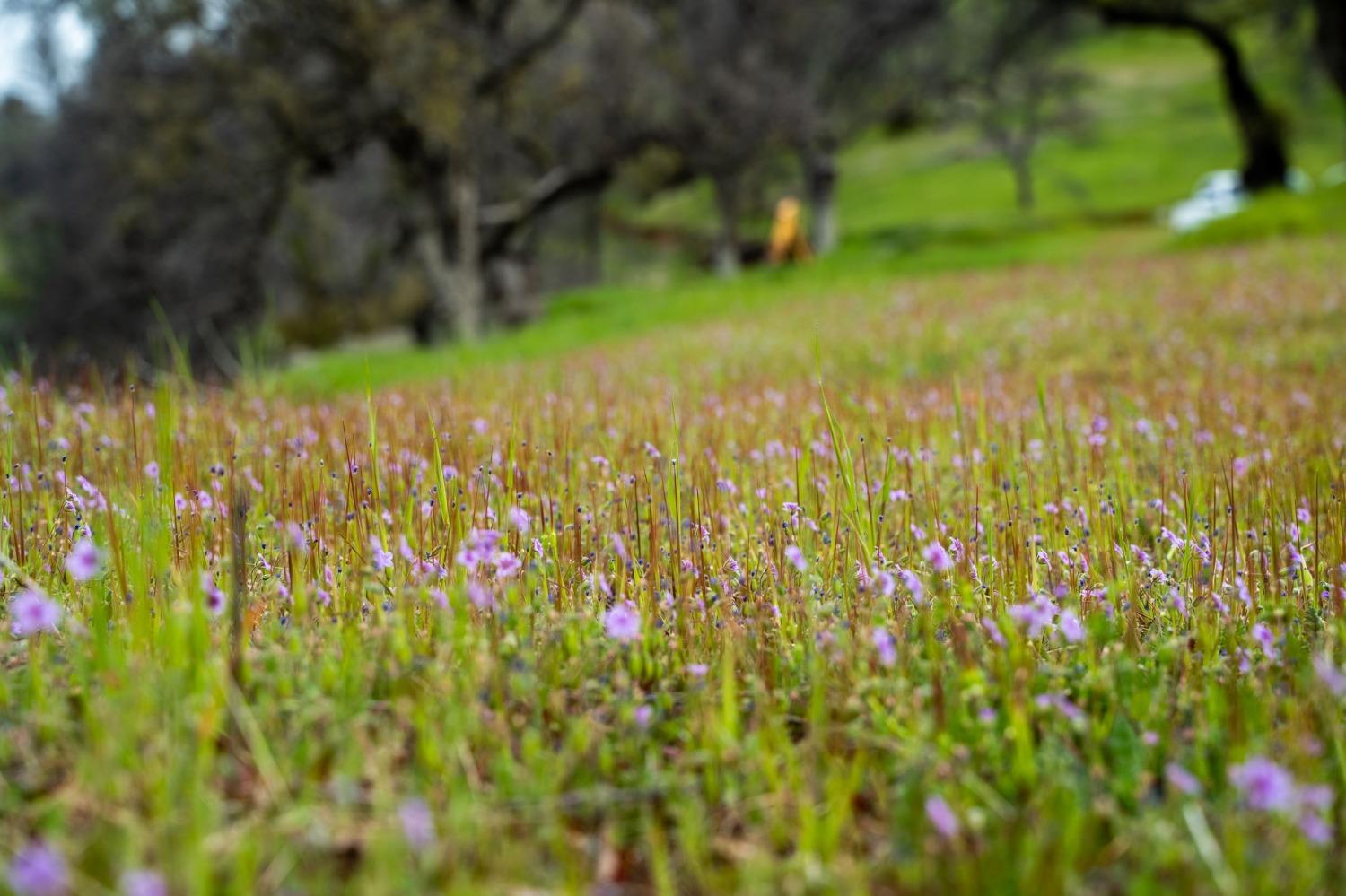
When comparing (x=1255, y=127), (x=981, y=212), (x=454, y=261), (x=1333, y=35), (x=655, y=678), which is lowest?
(x=655, y=678)

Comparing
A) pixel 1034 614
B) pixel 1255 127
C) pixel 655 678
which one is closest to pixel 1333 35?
pixel 1255 127

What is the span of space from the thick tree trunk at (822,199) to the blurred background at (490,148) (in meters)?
0.16

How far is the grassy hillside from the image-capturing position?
2052 cm

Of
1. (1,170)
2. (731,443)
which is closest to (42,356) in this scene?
(731,443)

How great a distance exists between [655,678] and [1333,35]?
2494cm

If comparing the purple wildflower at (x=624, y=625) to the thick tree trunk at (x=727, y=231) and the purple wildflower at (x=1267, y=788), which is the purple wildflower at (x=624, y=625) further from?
the thick tree trunk at (x=727, y=231)

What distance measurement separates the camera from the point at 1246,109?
3092cm

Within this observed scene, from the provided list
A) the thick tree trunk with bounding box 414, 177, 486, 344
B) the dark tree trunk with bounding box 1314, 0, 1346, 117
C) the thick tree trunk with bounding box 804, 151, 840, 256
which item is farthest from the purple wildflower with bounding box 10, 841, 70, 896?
the thick tree trunk with bounding box 804, 151, 840, 256

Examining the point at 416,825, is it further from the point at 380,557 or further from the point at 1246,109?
the point at 1246,109

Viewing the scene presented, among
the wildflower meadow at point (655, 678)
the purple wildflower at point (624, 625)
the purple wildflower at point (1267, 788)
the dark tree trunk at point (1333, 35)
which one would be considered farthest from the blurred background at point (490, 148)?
the purple wildflower at point (1267, 788)

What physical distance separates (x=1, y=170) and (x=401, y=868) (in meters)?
75.0

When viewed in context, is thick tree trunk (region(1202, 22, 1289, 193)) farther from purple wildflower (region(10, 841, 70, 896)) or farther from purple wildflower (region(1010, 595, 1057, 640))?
purple wildflower (region(10, 841, 70, 896))

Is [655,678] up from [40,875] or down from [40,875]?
down

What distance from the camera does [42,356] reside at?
25.6ft
